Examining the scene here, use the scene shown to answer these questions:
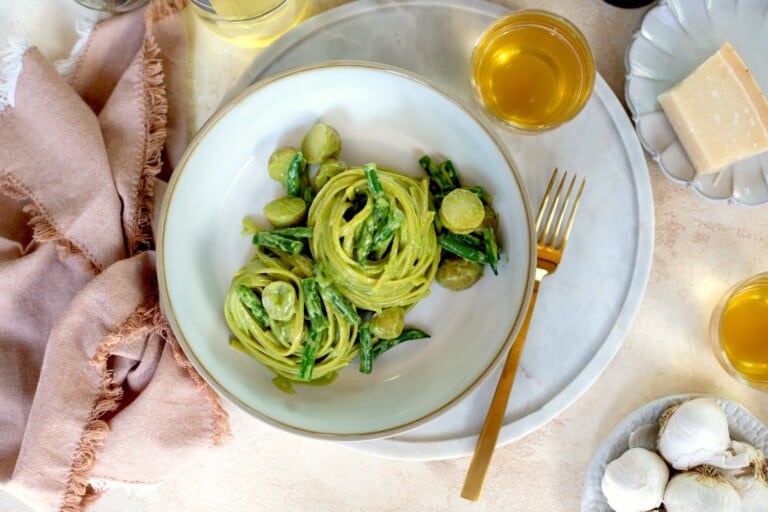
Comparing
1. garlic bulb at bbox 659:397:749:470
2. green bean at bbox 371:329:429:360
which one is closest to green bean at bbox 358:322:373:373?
green bean at bbox 371:329:429:360

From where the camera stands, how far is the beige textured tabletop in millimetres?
1397

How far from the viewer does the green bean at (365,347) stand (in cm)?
126

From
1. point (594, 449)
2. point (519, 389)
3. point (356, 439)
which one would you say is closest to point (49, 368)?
point (356, 439)

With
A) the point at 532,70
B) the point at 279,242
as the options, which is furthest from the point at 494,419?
the point at 532,70

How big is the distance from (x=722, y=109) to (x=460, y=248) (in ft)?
1.81

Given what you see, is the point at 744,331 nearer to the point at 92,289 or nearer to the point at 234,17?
the point at 234,17

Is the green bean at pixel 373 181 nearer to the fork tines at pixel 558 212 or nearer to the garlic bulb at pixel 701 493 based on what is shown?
the fork tines at pixel 558 212

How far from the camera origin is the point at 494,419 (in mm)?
1298

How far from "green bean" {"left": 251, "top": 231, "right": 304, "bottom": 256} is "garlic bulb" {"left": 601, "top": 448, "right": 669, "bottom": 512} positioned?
72 cm

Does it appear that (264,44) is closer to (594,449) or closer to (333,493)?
(333,493)

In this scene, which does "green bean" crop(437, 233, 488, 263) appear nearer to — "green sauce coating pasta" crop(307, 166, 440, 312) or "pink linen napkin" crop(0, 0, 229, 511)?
"green sauce coating pasta" crop(307, 166, 440, 312)

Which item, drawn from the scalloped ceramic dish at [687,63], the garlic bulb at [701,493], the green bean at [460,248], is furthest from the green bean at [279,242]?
the garlic bulb at [701,493]

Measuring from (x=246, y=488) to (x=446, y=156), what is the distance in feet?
2.63

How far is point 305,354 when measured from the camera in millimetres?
1243
